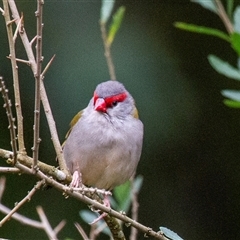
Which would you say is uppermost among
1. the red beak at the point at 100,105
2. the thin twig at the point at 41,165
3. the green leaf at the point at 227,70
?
the green leaf at the point at 227,70

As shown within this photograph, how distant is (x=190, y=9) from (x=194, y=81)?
1.70 ft

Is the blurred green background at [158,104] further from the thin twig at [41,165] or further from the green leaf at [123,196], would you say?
the thin twig at [41,165]

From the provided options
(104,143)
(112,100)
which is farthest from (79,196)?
(112,100)

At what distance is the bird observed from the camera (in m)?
3.93

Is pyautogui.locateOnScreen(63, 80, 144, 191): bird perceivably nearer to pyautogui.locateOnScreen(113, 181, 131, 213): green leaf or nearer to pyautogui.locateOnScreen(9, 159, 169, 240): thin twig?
pyautogui.locateOnScreen(113, 181, 131, 213): green leaf

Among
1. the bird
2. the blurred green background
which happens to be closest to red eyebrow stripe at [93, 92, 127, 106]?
the bird

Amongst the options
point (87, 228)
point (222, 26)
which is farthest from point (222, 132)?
point (87, 228)

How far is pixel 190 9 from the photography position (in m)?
5.76

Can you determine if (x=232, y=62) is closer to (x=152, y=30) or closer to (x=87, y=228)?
(x=152, y=30)

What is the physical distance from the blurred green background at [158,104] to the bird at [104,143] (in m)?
1.00

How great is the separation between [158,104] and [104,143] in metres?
1.49

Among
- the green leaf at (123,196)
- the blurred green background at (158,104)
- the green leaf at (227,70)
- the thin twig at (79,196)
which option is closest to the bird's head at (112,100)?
the green leaf at (123,196)

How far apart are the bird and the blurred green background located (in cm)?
100

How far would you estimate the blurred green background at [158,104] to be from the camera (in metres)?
5.24
